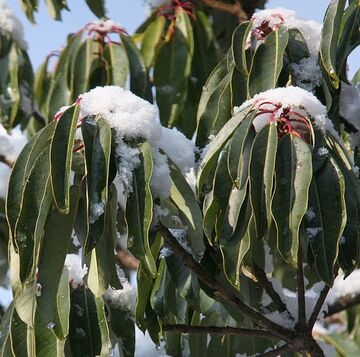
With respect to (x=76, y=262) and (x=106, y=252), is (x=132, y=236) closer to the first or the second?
(x=106, y=252)

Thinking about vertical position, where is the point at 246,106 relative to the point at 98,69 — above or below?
above

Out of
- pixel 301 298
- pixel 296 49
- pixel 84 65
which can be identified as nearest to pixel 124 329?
pixel 301 298

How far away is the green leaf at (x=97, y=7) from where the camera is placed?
1828mm

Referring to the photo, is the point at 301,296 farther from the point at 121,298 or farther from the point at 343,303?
the point at 343,303

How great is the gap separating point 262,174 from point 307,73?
12.4 inches

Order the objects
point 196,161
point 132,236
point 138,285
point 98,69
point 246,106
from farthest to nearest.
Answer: point 98,69 < point 196,161 < point 138,285 < point 246,106 < point 132,236

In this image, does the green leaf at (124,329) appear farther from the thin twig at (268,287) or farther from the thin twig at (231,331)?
the thin twig at (268,287)

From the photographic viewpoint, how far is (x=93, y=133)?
107 cm

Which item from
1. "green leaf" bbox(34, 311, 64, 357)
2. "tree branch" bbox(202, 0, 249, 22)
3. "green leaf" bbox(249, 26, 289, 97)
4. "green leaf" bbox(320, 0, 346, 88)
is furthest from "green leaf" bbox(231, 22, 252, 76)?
"tree branch" bbox(202, 0, 249, 22)

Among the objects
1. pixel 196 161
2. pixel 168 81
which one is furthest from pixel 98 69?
pixel 196 161

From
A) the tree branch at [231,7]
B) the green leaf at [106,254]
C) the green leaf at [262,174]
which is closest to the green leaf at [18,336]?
the green leaf at [106,254]

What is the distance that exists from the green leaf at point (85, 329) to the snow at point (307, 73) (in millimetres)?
433

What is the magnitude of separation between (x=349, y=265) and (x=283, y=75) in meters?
0.35

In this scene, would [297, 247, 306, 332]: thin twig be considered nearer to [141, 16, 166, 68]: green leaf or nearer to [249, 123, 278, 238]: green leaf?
[249, 123, 278, 238]: green leaf
